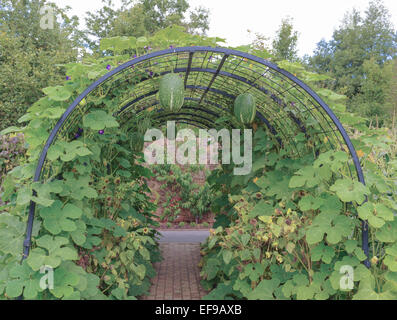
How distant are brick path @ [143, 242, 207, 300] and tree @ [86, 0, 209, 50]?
1365cm

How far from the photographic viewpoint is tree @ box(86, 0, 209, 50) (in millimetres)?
17281

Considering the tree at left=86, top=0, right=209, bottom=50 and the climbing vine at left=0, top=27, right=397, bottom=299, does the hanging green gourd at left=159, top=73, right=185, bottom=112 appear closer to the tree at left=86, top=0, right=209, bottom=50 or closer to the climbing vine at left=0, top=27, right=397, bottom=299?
the climbing vine at left=0, top=27, right=397, bottom=299

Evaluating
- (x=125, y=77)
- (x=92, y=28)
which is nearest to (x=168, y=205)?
(x=125, y=77)

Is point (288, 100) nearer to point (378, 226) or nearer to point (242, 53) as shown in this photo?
point (242, 53)

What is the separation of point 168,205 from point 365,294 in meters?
6.64

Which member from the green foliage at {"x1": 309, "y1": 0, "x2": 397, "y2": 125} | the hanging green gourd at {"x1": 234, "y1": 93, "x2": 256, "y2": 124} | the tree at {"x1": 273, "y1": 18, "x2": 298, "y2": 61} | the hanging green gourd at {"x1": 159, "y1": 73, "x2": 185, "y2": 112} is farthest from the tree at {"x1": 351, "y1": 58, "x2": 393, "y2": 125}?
the hanging green gourd at {"x1": 159, "y1": 73, "x2": 185, "y2": 112}

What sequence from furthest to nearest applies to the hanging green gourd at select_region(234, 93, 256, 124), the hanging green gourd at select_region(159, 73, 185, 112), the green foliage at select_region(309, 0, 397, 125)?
the green foliage at select_region(309, 0, 397, 125), the hanging green gourd at select_region(234, 93, 256, 124), the hanging green gourd at select_region(159, 73, 185, 112)

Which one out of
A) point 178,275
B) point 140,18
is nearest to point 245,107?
point 178,275

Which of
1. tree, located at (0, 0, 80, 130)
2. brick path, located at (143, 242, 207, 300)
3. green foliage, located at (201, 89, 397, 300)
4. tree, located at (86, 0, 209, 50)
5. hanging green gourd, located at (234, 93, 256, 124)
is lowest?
brick path, located at (143, 242, 207, 300)

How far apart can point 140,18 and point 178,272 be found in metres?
15.8

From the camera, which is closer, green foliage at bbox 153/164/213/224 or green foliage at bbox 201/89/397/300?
green foliage at bbox 201/89/397/300

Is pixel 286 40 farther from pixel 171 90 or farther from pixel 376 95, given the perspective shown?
pixel 171 90

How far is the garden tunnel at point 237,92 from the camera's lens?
7.75 ft

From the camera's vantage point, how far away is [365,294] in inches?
85.5
